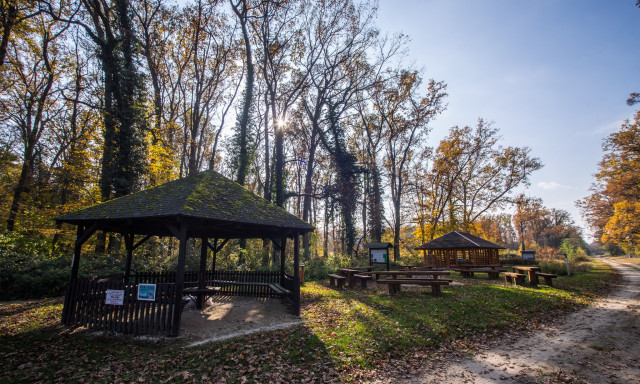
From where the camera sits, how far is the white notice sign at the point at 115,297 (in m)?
6.92

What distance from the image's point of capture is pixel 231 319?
8.41 m

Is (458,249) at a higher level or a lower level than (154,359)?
higher

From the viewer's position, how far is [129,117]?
16.5m

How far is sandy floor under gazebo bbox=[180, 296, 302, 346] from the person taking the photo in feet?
22.7

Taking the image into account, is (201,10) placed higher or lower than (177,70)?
higher

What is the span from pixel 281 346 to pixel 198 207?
412cm

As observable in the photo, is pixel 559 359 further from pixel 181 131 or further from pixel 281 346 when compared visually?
pixel 181 131

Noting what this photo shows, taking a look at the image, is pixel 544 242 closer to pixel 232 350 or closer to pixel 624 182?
pixel 624 182

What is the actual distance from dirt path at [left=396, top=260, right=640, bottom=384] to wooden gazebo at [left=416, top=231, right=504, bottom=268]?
14.8 meters

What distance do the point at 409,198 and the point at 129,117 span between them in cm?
3133

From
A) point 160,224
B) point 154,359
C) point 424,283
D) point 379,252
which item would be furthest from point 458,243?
point 154,359

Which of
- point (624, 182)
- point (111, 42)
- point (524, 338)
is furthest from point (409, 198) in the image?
point (111, 42)

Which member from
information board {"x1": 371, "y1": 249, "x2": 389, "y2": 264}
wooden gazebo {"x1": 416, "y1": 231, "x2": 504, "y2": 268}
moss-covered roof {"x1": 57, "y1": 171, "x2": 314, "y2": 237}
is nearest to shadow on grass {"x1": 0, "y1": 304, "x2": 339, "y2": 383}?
moss-covered roof {"x1": 57, "y1": 171, "x2": 314, "y2": 237}

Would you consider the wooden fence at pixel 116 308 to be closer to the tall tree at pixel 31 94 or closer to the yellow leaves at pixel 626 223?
the tall tree at pixel 31 94
